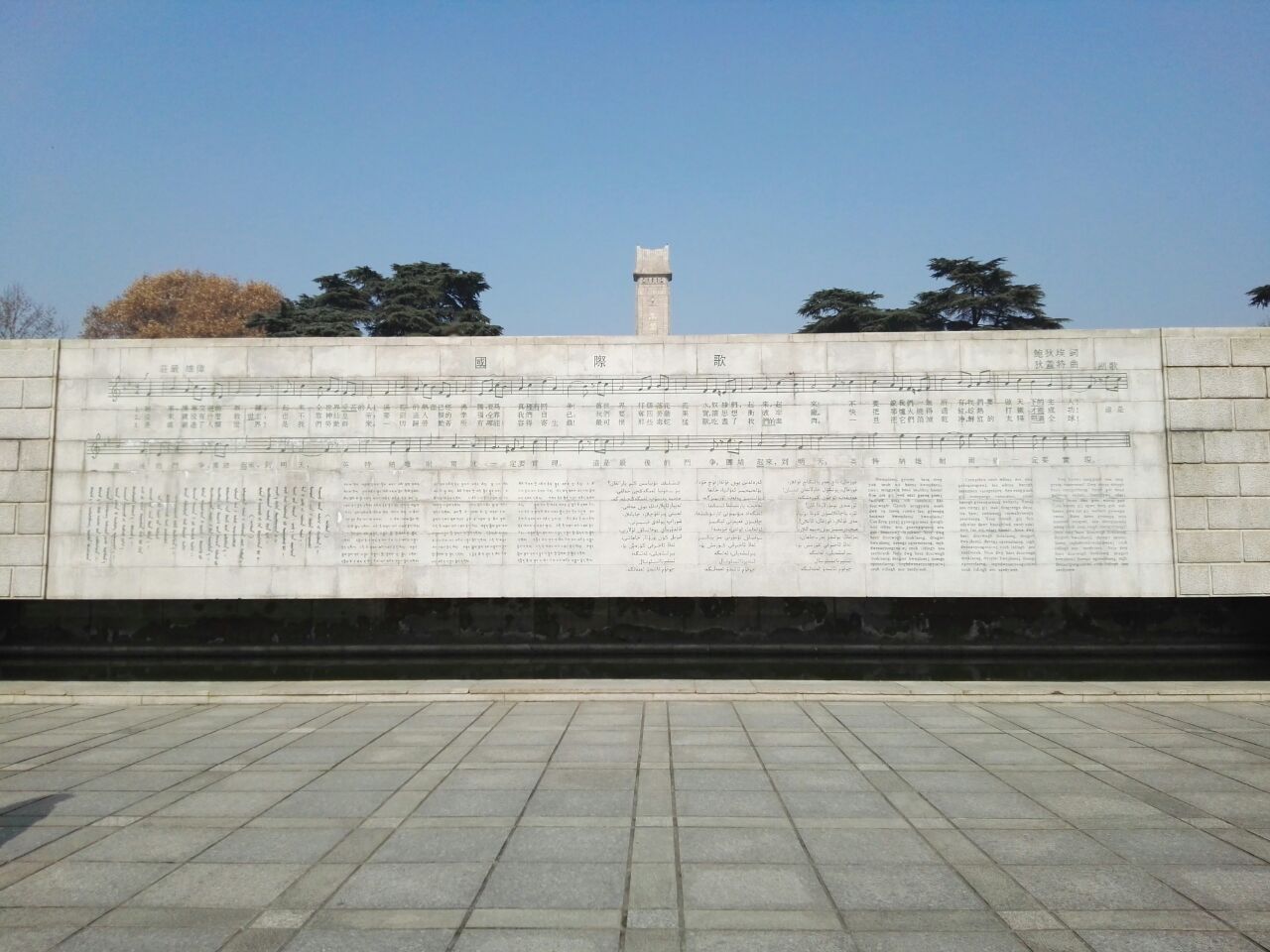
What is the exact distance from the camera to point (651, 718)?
891cm

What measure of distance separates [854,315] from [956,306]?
380 cm

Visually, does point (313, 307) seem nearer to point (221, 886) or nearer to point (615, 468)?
point (615, 468)

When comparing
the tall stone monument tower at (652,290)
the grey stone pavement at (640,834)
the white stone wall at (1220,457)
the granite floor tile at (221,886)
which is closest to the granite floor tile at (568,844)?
the grey stone pavement at (640,834)

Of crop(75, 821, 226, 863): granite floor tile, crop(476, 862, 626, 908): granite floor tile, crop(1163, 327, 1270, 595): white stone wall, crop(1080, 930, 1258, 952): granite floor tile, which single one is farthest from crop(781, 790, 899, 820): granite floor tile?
crop(1163, 327, 1270, 595): white stone wall

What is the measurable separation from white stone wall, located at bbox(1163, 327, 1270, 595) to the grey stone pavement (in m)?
1.97

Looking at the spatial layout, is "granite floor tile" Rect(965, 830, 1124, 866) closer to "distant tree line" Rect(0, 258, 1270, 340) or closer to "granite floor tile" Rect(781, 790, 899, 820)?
"granite floor tile" Rect(781, 790, 899, 820)

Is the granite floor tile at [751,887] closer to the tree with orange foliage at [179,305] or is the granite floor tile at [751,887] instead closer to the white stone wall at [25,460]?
the white stone wall at [25,460]

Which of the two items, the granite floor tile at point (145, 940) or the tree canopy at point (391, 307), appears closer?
the granite floor tile at point (145, 940)

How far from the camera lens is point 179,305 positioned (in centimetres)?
3619

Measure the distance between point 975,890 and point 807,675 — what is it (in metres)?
6.27

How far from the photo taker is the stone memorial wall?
10.1 metres

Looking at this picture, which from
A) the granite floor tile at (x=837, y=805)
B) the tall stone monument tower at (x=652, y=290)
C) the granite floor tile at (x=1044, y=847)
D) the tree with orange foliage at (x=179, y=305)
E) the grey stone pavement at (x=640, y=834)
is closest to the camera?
the grey stone pavement at (x=640, y=834)

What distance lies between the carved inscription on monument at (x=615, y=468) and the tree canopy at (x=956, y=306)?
69.9 feet

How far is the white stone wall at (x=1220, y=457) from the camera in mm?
9992
